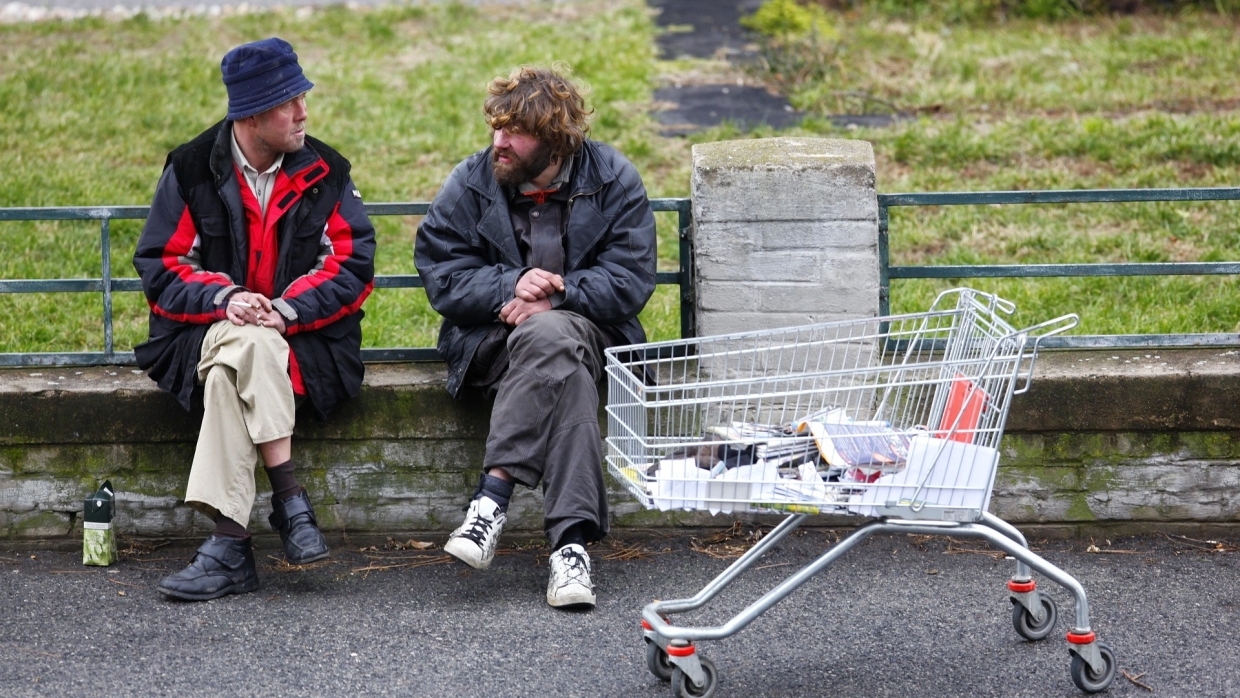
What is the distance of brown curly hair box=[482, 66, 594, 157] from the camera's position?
166 inches

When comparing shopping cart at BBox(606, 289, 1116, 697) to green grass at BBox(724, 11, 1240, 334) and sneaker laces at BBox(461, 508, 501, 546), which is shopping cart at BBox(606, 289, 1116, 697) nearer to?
sneaker laces at BBox(461, 508, 501, 546)

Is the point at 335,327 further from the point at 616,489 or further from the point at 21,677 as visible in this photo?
the point at 21,677

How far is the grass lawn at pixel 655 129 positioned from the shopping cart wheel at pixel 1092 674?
8.02 feet

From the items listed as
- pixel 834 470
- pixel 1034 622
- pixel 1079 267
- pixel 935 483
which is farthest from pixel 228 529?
pixel 1079 267

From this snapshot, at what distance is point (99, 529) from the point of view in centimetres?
436

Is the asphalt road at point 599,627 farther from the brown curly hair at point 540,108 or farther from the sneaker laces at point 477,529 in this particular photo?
the brown curly hair at point 540,108

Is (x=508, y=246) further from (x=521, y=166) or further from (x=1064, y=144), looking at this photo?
(x=1064, y=144)

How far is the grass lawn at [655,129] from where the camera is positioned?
6.45 m

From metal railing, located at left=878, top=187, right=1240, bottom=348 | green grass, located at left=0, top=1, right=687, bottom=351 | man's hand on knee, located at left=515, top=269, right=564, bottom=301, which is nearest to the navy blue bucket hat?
man's hand on knee, located at left=515, top=269, right=564, bottom=301

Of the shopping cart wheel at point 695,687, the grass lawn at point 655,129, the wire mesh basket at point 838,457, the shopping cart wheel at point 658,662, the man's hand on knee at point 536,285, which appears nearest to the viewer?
the wire mesh basket at point 838,457

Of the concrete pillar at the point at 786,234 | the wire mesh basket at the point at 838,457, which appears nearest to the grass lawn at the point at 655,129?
the concrete pillar at the point at 786,234

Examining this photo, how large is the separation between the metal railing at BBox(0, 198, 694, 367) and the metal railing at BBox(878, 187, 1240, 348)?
0.67 metres

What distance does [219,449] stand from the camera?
4.07 metres

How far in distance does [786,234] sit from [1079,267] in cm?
100
